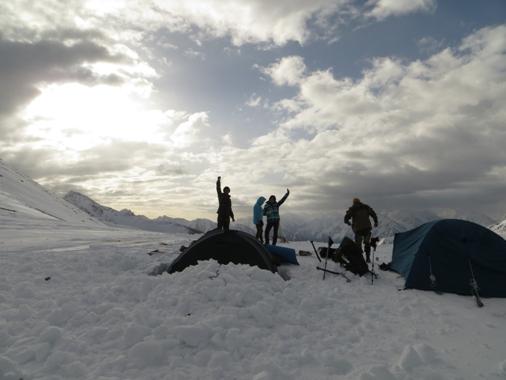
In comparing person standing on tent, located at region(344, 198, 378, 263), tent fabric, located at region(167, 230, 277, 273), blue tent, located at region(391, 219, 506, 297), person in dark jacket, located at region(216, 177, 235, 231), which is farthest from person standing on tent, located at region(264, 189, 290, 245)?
blue tent, located at region(391, 219, 506, 297)

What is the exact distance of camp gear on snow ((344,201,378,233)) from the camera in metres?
14.0

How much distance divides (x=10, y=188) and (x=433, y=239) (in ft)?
217

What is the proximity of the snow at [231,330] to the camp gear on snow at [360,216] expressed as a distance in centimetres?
475

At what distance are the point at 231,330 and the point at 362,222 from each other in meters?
9.70

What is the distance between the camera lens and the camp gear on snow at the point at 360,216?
1398 centimetres

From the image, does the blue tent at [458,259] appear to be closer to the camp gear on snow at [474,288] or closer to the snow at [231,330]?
the camp gear on snow at [474,288]

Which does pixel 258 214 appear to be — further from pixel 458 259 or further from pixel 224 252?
pixel 458 259

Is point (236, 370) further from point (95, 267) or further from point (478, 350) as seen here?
point (95, 267)

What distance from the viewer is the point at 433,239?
10180 mm

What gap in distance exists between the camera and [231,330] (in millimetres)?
5766

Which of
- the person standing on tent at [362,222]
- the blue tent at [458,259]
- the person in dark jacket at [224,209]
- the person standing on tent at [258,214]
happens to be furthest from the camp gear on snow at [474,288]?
the person standing on tent at [258,214]

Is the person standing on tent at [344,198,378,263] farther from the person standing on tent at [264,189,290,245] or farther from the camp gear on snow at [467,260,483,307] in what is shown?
the camp gear on snow at [467,260,483,307]

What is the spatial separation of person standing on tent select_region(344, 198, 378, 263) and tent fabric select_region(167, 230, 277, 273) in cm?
535

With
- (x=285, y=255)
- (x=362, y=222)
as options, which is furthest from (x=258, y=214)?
(x=362, y=222)
